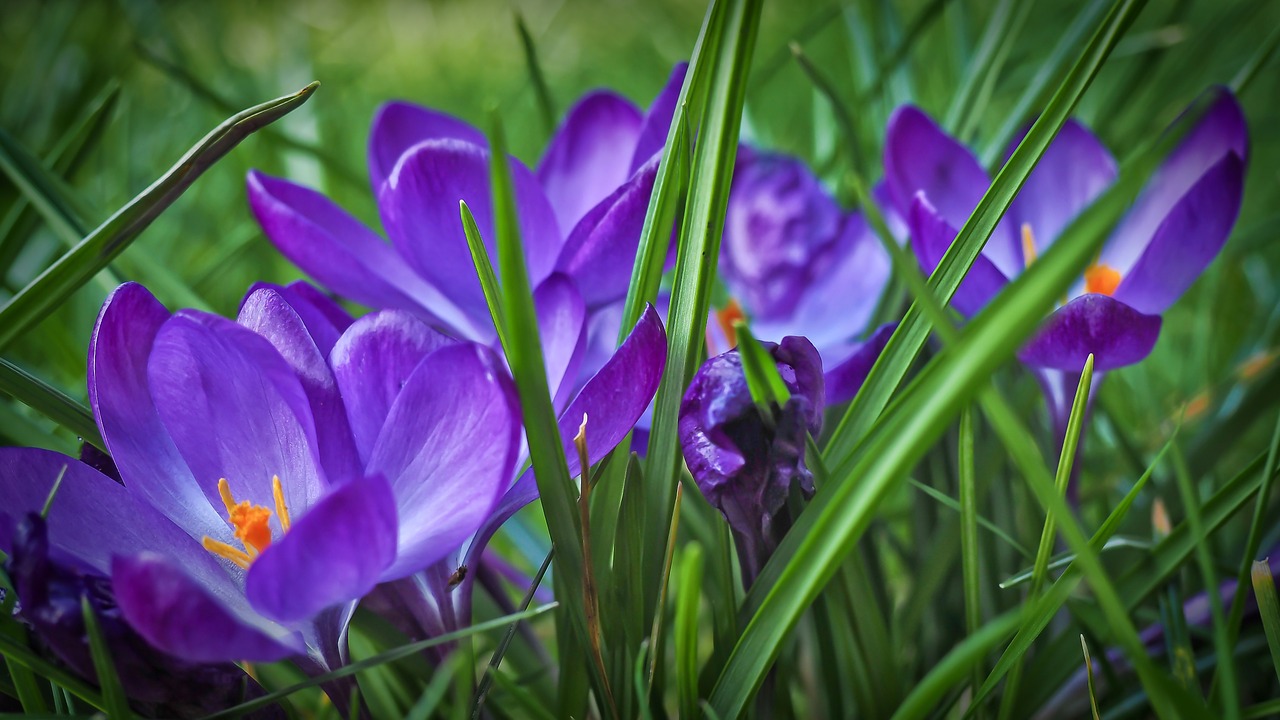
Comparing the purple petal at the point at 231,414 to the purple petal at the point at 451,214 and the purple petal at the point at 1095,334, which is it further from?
the purple petal at the point at 1095,334

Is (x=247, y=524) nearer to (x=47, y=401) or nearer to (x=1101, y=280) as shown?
(x=47, y=401)

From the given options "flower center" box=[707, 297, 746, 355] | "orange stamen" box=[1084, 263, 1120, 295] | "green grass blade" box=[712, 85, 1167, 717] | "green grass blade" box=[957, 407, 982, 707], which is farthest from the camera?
"flower center" box=[707, 297, 746, 355]

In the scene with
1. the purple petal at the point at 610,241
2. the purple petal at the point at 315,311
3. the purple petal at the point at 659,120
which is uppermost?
the purple petal at the point at 659,120

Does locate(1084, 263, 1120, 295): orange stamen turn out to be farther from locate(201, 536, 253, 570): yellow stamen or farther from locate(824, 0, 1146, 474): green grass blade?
locate(201, 536, 253, 570): yellow stamen

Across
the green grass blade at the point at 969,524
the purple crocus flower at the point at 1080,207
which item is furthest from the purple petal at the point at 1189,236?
the green grass blade at the point at 969,524

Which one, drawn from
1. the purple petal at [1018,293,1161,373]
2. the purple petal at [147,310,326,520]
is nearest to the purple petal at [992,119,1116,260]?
the purple petal at [1018,293,1161,373]

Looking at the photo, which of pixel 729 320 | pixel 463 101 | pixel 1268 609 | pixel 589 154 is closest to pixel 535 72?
pixel 589 154

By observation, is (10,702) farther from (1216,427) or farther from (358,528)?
(1216,427)

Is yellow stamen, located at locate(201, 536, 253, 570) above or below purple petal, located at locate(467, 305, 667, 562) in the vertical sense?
below
